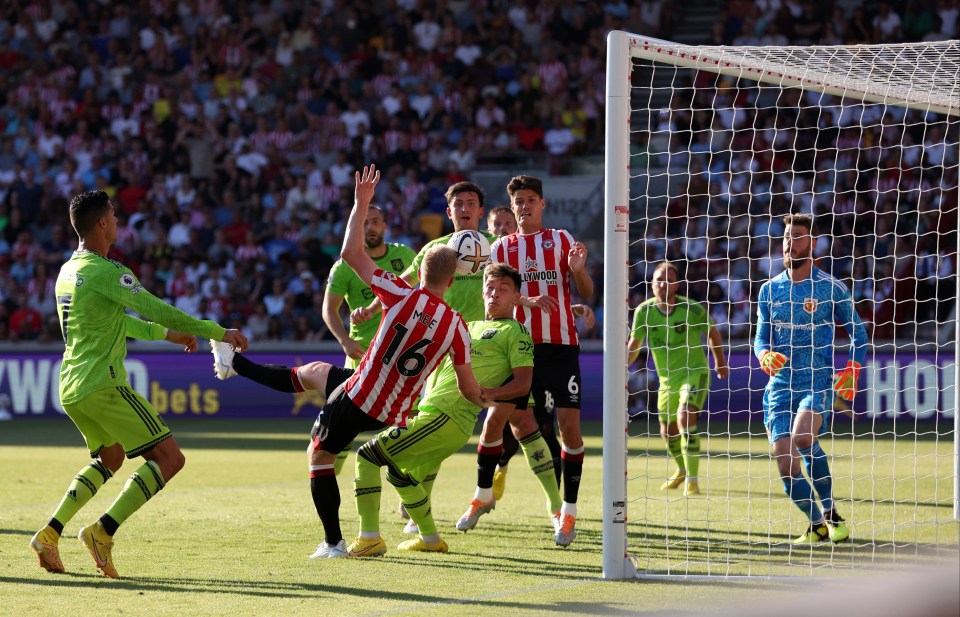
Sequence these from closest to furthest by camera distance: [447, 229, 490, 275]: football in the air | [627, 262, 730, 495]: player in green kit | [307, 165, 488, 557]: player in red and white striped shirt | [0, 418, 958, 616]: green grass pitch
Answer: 1. [0, 418, 958, 616]: green grass pitch
2. [307, 165, 488, 557]: player in red and white striped shirt
3. [447, 229, 490, 275]: football in the air
4. [627, 262, 730, 495]: player in green kit

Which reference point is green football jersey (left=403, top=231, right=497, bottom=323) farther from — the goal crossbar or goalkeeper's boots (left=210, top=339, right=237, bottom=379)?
the goal crossbar

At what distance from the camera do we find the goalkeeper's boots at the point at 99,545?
237 inches

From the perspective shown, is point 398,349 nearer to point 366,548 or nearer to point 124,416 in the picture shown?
point 366,548

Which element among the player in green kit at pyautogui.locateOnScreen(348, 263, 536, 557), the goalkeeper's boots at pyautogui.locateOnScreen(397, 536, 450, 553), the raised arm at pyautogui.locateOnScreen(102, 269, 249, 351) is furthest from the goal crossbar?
the goalkeeper's boots at pyautogui.locateOnScreen(397, 536, 450, 553)

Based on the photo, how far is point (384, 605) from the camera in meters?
5.36

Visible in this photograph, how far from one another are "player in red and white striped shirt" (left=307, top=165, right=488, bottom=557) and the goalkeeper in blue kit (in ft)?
7.07

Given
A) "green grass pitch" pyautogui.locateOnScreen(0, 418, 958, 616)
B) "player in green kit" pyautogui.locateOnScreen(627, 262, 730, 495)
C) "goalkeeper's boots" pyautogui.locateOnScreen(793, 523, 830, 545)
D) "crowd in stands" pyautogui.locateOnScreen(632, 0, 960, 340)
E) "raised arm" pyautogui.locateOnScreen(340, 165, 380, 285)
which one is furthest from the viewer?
"crowd in stands" pyautogui.locateOnScreen(632, 0, 960, 340)

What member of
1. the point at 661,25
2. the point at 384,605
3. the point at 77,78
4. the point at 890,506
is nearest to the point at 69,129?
the point at 77,78

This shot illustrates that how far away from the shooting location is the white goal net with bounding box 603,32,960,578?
6.20 metres

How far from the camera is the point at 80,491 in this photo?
6.43 m

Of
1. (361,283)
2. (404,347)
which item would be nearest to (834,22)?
(361,283)

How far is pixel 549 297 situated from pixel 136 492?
2869 millimetres

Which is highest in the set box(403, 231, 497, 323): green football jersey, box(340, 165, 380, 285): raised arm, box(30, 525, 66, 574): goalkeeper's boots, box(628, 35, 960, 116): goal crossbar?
box(628, 35, 960, 116): goal crossbar

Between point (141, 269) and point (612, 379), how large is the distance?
53.4ft
